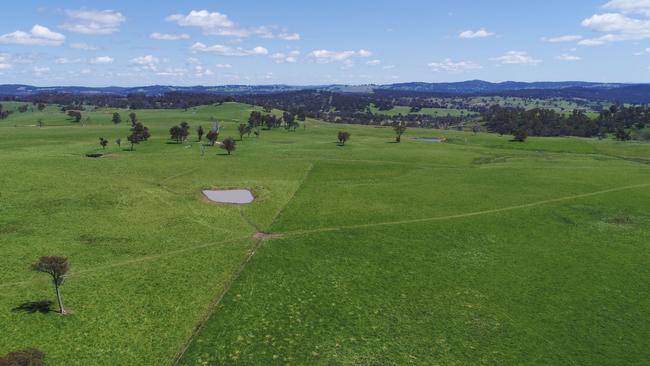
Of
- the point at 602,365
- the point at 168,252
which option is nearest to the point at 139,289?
the point at 168,252

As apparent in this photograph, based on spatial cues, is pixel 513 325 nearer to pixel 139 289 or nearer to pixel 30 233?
pixel 139 289

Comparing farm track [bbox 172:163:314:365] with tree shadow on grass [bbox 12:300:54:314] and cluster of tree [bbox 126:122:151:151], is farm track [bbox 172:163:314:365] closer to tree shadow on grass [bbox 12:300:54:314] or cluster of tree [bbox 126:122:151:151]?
tree shadow on grass [bbox 12:300:54:314]

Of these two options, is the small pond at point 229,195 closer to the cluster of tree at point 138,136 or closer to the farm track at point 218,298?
the farm track at point 218,298

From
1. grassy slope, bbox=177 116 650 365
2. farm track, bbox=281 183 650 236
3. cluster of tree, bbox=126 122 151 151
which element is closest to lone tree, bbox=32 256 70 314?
grassy slope, bbox=177 116 650 365

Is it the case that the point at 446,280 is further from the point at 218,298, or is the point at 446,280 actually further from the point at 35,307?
the point at 35,307

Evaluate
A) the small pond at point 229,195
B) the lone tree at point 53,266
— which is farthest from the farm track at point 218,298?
the lone tree at point 53,266
